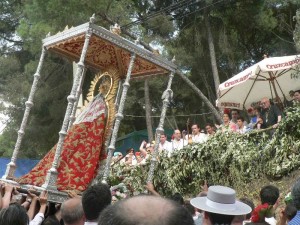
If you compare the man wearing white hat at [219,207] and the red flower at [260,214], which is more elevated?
the man wearing white hat at [219,207]

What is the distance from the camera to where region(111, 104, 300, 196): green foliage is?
334 inches

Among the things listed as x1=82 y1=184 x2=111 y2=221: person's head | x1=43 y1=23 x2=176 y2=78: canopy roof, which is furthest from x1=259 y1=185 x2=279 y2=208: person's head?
x1=43 y1=23 x2=176 y2=78: canopy roof

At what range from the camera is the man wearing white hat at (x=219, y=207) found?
301 cm

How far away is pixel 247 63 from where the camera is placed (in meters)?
21.3

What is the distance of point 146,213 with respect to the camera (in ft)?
4.80

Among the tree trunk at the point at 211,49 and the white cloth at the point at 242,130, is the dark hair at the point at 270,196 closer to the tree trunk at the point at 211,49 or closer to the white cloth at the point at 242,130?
the white cloth at the point at 242,130

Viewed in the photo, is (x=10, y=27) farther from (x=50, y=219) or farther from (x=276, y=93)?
(x=50, y=219)

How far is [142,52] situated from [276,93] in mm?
5745

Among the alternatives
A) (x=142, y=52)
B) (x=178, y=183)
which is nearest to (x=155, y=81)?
(x=178, y=183)

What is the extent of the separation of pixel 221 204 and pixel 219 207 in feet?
0.17

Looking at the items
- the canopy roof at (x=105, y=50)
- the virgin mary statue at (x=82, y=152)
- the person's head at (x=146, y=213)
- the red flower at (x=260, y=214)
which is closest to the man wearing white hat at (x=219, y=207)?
the red flower at (x=260, y=214)

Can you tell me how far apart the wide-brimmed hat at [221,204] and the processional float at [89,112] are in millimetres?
3245

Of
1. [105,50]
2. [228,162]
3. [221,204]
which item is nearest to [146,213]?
[221,204]

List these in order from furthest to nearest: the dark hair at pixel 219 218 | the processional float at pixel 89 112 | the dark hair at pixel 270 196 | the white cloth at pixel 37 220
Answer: the processional float at pixel 89 112 < the dark hair at pixel 270 196 < the white cloth at pixel 37 220 < the dark hair at pixel 219 218
